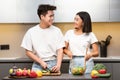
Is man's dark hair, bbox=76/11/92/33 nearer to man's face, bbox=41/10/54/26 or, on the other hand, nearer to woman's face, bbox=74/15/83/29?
woman's face, bbox=74/15/83/29

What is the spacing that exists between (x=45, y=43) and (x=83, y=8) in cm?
161

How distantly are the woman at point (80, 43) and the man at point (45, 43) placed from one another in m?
0.11

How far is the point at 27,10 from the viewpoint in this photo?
5.12 metres

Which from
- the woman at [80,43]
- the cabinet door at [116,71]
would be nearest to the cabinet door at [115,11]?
the cabinet door at [116,71]

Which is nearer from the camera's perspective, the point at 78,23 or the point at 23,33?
the point at 78,23

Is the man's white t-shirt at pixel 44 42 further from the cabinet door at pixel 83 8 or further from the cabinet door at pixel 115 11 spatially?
the cabinet door at pixel 115 11

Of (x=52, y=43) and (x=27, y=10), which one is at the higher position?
(x=27, y=10)

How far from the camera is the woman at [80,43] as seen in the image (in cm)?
369

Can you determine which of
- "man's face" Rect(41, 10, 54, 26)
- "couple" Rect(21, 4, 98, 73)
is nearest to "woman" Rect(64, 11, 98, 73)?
"couple" Rect(21, 4, 98, 73)

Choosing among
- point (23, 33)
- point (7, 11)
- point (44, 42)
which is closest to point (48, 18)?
point (44, 42)

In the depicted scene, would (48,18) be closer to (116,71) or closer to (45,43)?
(45,43)

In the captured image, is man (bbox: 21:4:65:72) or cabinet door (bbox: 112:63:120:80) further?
cabinet door (bbox: 112:63:120:80)

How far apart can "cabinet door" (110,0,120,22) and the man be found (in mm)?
1556

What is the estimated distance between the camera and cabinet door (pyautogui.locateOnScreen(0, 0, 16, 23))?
514 cm
